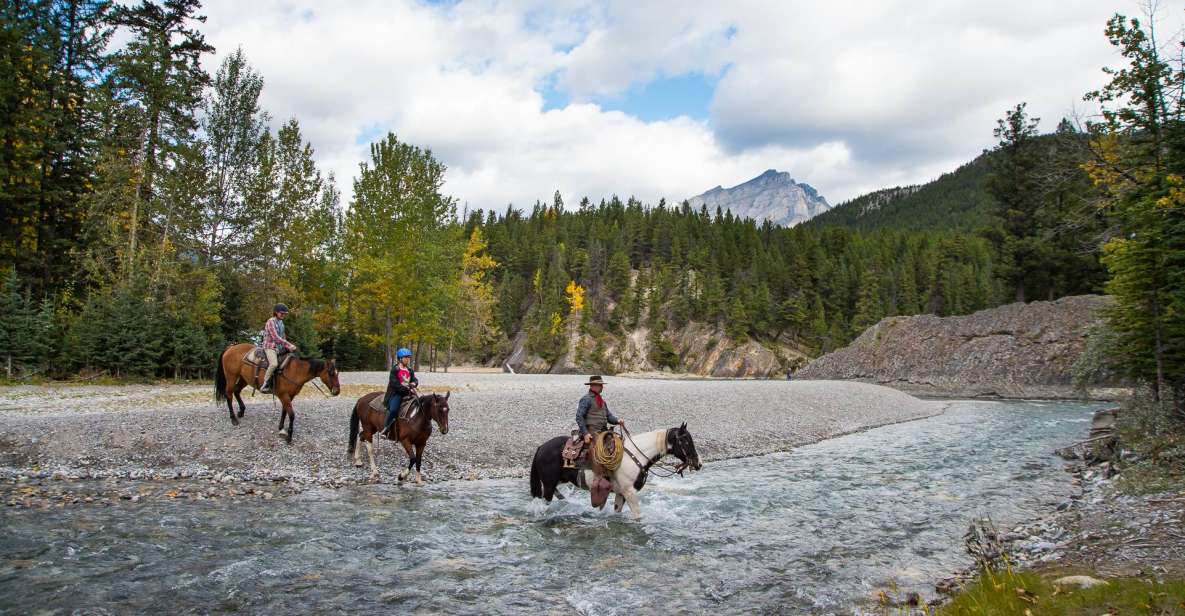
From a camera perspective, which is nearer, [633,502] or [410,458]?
[633,502]

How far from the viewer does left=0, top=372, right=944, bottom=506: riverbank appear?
12812mm

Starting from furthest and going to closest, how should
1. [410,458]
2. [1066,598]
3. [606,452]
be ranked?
[410,458], [606,452], [1066,598]

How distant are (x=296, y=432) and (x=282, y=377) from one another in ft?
5.50

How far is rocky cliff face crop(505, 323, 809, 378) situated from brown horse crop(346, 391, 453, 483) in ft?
271

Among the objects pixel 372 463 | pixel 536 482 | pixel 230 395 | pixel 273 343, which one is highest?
pixel 273 343

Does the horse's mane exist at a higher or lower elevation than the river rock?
higher

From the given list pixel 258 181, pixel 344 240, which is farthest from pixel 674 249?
pixel 258 181

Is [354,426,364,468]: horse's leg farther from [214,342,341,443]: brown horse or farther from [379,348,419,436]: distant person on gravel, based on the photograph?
[214,342,341,443]: brown horse

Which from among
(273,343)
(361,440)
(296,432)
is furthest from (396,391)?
A: (273,343)

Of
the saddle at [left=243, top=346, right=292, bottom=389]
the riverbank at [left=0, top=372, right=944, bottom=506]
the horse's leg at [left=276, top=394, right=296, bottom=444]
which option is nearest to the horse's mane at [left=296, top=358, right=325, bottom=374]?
the saddle at [left=243, top=346, right=292, bottom=389]

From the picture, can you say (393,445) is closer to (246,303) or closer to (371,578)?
(371,578)

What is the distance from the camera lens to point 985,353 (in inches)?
2014

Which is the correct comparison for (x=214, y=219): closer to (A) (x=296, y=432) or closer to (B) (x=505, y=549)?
(A) (x=296, y=432)

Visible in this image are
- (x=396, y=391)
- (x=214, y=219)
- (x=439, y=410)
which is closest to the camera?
(x=439, y=410)
